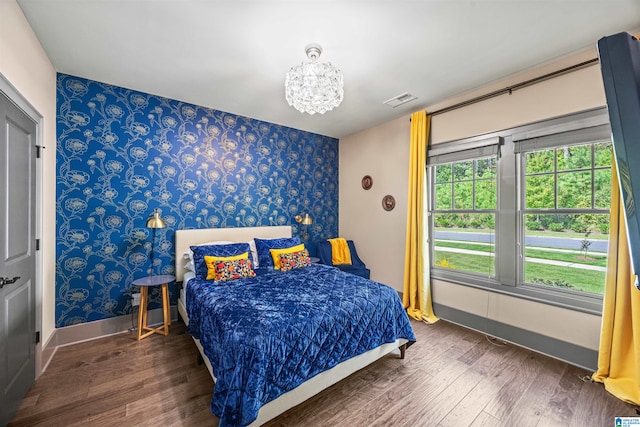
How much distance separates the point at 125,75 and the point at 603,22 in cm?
406

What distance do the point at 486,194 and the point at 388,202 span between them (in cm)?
126

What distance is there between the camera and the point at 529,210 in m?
2.71

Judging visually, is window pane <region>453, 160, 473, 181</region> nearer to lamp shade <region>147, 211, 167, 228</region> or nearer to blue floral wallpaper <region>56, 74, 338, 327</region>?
blue floral wallpaper <region>56, 74, 338, 327</region>

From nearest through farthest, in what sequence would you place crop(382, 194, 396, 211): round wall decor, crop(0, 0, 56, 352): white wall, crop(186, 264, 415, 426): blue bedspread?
1. crop(186, 264, 415, 426): blue bedspread
2. crop(0, 0, 56, 352): white wall
3. crop(382, 194, 396, 211): round wall decor

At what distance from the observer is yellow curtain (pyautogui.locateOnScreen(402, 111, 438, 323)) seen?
336 cm

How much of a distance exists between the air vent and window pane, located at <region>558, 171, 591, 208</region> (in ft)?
5.55

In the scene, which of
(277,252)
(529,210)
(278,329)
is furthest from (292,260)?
(529,210)

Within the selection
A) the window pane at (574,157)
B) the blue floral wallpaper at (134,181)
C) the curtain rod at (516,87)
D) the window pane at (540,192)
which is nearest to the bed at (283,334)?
the blue floral wallpaper at (134,181)

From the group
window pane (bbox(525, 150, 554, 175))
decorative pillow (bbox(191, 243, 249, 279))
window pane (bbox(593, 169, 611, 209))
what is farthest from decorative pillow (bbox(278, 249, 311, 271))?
window pane (bbox(593, 169, 611, 209))

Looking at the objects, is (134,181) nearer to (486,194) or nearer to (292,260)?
(292,260)

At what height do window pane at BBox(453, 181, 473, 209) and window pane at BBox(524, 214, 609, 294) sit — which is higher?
window pane at BBox(453, 181, 473, 209)

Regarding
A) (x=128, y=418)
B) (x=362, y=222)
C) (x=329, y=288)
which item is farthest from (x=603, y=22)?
(x=128, y=418)

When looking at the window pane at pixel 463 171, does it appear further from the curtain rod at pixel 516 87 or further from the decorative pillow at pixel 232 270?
the decorative pillow at pixel 232 270

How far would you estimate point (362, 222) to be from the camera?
442 cm
